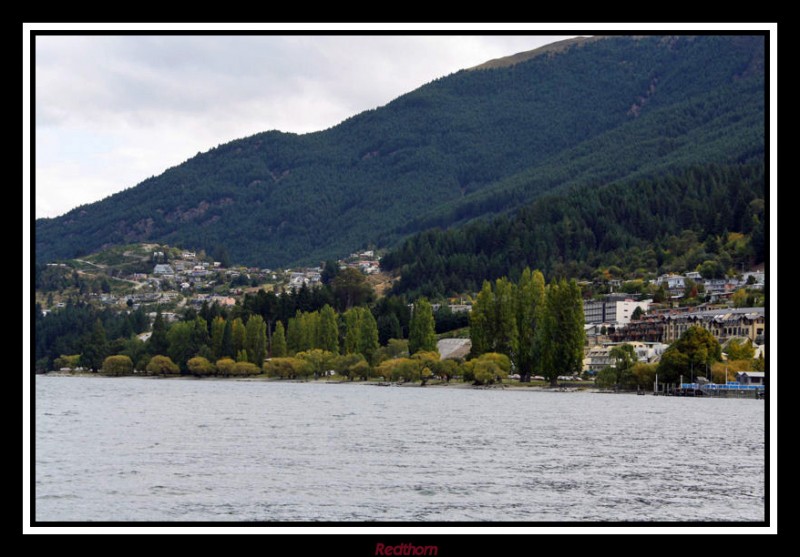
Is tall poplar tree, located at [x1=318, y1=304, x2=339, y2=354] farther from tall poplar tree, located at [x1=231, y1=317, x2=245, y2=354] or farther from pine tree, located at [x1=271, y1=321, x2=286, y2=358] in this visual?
tall poplar tree, located at [x1=231, y1=317, x2=245, y2=354]

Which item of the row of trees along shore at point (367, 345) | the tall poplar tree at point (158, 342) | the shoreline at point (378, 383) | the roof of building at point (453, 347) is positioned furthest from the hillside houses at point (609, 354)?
the tall poplar tree at point (158, 342)

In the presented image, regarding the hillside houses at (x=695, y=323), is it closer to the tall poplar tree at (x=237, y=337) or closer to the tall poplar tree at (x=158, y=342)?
the tall poplar tree at (x=237, y=337)

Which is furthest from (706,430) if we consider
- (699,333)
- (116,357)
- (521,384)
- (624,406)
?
(116,357)

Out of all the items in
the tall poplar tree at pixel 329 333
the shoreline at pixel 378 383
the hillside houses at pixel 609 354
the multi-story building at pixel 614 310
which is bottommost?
the shoreline at pixel 378 383

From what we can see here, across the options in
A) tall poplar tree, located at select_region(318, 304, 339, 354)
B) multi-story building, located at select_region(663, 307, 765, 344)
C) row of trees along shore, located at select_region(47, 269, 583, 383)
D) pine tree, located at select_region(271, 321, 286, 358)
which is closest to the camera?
row of trees along shore, located at select_region(47, 269, 583, 383)

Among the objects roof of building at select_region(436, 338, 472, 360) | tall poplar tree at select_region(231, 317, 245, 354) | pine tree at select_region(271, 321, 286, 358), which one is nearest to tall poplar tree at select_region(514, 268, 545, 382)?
roof of building at select_region(436, 338, 472, 360)

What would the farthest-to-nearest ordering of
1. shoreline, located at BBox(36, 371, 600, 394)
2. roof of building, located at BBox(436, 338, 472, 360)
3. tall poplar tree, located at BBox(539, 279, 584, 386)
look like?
roof of building, located at BBox(436, 338, 472, 360) < shoreline, located at BBox(36, 371, 600, 394) < tall poplar tree, located at BBox(539, 279, 584, 386)

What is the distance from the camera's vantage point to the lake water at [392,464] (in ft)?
103

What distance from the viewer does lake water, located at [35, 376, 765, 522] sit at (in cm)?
3142

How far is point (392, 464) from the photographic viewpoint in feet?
139

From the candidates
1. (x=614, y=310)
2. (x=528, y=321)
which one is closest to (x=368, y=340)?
(x=528, y=321)
